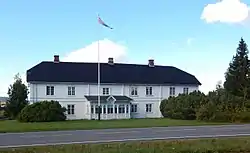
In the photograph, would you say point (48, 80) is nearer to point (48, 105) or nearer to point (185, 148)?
point (48, 105)

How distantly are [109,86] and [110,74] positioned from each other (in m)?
2.65

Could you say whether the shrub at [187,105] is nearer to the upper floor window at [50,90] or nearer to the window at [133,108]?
the window at [133,108]

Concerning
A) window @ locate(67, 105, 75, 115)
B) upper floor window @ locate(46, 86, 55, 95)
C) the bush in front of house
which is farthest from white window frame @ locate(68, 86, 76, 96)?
the bush in front of house

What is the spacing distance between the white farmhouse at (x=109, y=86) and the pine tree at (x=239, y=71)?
7.68 m

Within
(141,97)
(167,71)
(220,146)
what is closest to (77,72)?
(141,97)

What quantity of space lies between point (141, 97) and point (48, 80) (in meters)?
15.5

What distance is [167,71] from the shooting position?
2692 inches

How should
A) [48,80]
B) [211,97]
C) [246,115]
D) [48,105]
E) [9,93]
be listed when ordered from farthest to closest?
[9,93] → [48,80] → [48,105] → [211,97] → [246,115]

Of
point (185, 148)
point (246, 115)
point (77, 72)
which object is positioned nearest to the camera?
point (185, 148)

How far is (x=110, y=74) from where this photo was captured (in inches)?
2504

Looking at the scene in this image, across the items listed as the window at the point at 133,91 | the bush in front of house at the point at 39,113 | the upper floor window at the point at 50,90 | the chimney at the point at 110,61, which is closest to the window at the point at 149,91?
the window at the point at 133,91

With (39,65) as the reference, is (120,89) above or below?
below

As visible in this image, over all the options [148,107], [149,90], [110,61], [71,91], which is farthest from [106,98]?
[110,61]

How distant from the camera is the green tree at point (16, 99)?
211 ft
